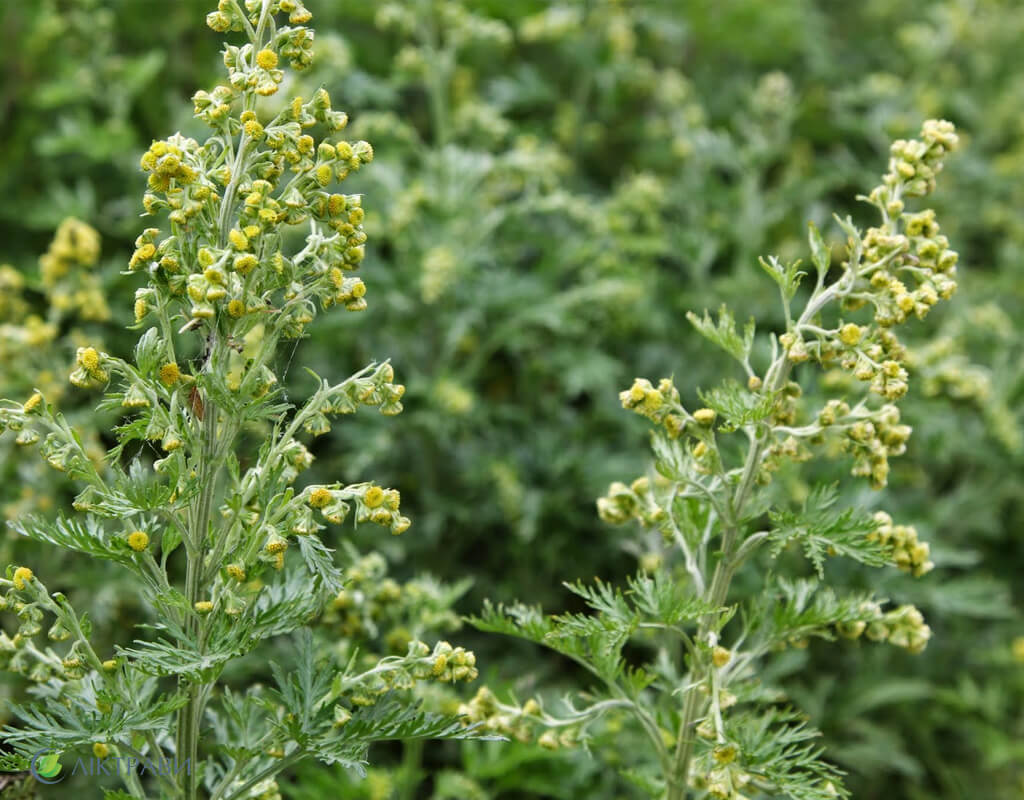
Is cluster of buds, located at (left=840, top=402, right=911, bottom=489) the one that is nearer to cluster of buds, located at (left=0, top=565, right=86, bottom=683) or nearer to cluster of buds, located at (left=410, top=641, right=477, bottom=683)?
cluster of buds, located at (left=410, top=641, right=477, bottom=683)

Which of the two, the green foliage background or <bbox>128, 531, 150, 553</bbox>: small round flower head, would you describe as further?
the green foliage background

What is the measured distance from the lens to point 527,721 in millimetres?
2209

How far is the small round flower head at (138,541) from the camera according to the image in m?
1.76

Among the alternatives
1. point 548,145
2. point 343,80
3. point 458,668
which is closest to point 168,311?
point 458,668

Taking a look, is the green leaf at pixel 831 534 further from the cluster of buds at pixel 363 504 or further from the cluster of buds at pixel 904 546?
the cluster of buds at pixel 363 504

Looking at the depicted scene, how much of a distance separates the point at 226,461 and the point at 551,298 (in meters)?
2.32

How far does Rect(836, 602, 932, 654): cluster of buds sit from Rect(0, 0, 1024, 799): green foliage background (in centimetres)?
93

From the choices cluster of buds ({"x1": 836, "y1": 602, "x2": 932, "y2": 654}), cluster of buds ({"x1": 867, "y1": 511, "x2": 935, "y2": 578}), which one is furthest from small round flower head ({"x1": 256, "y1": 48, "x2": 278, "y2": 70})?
cluster of buds ({"x1": 836, "y1": 602, "x2": 932, "y2": 654})

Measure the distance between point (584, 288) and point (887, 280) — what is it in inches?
85.2

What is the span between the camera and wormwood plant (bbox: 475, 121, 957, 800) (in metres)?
1.92

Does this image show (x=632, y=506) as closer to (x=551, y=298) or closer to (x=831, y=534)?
(x=831, y=534)

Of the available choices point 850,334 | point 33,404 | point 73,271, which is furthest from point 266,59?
point 73,271

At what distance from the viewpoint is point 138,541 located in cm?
177

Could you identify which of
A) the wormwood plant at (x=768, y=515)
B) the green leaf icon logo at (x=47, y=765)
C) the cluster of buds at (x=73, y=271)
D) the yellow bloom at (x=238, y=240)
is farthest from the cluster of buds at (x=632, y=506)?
the cluster of buds at (x=73, y=271)
